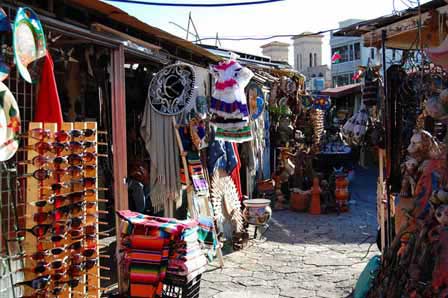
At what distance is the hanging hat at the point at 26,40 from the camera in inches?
122

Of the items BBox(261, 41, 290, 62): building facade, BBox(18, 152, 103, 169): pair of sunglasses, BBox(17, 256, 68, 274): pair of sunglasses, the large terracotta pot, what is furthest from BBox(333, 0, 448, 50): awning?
BBox(261, 41, 290, 62): building facade

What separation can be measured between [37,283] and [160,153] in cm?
270

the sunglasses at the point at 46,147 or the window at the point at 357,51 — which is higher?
the window at the point at 357,51

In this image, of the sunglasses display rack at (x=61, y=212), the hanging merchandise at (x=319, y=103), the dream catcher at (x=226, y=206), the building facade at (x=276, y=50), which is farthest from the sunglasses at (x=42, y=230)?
the building facade at (x=276, y=50)

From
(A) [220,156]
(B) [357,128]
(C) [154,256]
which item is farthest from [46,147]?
(A) [220,156]

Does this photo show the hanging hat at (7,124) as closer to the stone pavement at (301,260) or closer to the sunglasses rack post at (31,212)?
the sunglasses rack post at (31,212)

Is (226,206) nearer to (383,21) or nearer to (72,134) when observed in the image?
(383,21)

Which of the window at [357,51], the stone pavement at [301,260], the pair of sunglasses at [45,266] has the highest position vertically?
the window at [357,51]

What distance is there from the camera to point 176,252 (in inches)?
166

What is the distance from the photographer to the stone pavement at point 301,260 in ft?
17.3

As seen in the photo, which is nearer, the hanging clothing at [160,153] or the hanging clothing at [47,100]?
the hanging clothing at [47,100]

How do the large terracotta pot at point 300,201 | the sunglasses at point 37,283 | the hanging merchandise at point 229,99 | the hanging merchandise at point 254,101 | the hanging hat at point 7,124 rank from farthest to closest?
the large terracotta pot at point 300,201
the hanging merchandise at point 254,101
the hanging merchandise at point 229,99
the sunglasses at point 37,283
the hanging hat at point 7,124

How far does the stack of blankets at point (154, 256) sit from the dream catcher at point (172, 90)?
6.33ft

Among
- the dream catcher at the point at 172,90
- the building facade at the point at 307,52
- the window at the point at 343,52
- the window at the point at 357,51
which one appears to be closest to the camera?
the dream catcher at the point at 172,90
